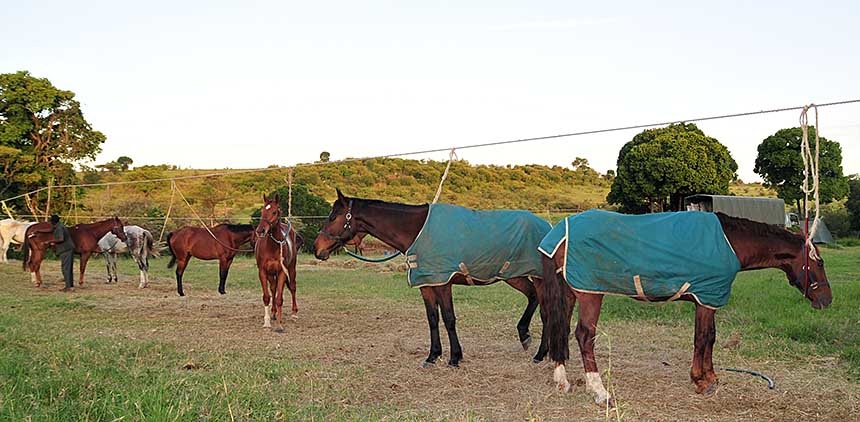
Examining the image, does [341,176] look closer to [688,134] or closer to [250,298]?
[688,134]

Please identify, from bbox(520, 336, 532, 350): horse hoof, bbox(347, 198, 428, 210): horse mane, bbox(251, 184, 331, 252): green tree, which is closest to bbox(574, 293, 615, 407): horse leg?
bbox(520, 336, 532, 350): horse hoof

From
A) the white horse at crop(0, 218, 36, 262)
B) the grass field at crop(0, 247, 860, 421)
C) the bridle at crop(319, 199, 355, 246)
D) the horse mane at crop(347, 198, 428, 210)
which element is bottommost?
the grass field at crop(0, 247, 860, 421)

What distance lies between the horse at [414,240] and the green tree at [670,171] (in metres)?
32.4

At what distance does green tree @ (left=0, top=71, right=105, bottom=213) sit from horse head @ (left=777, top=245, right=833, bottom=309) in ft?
100

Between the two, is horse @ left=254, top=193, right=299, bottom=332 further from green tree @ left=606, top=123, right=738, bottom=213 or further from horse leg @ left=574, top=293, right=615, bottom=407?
green tree @ left=606, top=123, right=738, bottom=213

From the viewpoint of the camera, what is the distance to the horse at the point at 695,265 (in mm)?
5703

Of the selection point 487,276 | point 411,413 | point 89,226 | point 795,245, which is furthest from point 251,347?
point 89,226

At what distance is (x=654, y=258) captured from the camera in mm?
5711

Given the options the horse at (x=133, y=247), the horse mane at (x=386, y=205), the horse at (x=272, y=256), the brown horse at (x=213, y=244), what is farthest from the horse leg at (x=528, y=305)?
the horse at (x=133, y=247)

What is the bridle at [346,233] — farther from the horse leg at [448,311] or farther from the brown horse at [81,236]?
the brown horse at [81,236]

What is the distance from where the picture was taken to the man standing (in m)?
15.2

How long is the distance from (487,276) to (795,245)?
3043mm

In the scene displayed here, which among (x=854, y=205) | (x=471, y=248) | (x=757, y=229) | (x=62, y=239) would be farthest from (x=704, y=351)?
(x=854, y=205)

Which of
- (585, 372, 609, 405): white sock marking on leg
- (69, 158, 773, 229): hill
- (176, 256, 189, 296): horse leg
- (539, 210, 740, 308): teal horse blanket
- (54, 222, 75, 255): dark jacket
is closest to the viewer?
(585, 372, 609, 405): white sock marking on leg
